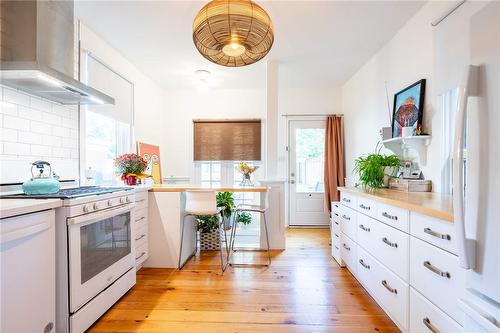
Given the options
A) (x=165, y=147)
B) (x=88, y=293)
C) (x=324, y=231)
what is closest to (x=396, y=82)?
(x=324, y=231)

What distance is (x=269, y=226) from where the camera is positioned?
10.8 ft

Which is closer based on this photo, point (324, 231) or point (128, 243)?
point (128, 243)

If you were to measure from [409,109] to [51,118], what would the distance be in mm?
3417

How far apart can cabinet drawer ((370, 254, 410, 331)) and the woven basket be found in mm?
1981

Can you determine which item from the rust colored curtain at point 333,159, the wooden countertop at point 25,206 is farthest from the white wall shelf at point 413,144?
the wooden countertop at point 25,206

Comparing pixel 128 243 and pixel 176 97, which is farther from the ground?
pixel 176 97

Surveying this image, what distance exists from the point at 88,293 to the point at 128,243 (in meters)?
0.55

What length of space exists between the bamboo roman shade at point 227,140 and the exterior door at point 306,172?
0.71 m

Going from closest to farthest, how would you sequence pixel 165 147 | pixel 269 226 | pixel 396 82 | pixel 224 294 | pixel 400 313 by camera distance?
pixel 400 313 → pixel 224 294 → pixel 396 82 → pixel 269 226 → pixel 165 147

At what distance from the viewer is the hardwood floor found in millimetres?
1682

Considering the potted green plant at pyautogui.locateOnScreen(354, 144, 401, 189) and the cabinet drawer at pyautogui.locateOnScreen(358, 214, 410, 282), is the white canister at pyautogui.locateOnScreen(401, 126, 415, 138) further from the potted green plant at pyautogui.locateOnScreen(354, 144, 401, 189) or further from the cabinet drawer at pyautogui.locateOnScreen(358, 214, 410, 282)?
the cabinet drawer at pyautogui.locateOnScreen(358, 214, 410, 282)

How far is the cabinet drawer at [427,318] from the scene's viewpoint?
1.15 meters

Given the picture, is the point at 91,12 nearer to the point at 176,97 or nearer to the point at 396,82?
the point at 176,97

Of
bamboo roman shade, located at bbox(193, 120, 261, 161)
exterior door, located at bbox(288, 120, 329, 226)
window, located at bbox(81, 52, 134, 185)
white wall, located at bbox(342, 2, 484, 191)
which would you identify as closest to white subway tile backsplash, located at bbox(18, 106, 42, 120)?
window, located at bbox(81, 52, 134, 185)
